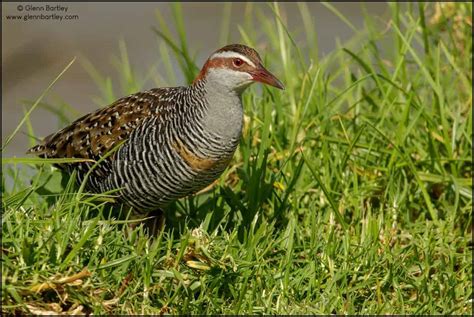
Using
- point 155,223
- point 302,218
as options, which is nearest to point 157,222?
point 155,223

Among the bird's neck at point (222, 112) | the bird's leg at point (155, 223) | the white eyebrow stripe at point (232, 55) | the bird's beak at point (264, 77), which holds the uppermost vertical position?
the white eyebrow stripe at point (232, 55)

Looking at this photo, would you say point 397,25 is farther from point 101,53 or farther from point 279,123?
point 101,53

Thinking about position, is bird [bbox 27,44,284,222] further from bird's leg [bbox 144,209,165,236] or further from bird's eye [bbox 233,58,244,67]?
bird's leg [bbox 144,209,165,236]

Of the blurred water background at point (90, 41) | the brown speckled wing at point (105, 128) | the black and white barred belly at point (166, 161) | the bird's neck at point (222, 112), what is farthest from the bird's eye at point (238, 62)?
the blurred water background at point (90, 41)

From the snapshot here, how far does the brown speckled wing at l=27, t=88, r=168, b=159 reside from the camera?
5977 millimetres

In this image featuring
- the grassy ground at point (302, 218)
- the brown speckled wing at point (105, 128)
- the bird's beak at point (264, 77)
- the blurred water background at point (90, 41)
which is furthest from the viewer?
the blurred water background at point (90, 41)

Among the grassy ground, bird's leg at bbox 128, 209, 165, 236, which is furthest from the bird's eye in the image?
bird's leg at bbox 128, 209, 165, 236

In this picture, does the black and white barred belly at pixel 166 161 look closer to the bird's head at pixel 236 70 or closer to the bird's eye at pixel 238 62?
the bird's head at pixel 236 70

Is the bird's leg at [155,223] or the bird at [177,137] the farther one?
the bird's leg at [155,223]

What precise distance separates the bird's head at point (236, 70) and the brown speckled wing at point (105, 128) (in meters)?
0.46

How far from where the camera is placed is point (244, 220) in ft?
19.7

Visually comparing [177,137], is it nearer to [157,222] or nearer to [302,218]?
[157,222]

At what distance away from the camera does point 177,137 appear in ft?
18.8

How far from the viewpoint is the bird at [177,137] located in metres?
5.67
